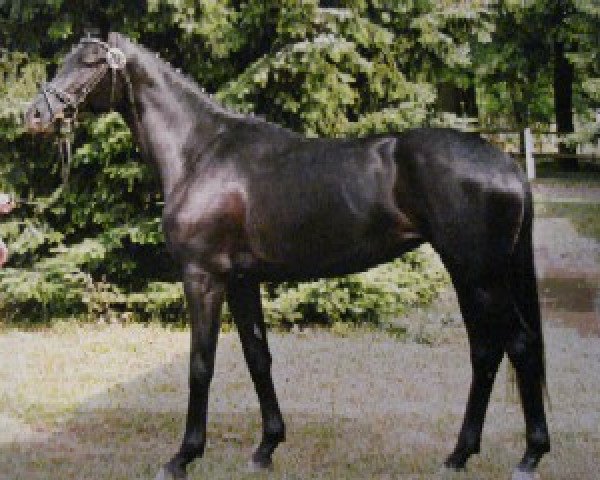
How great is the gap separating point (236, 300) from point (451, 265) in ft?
3.74

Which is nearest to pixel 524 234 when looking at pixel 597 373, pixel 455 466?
pixel 455 466

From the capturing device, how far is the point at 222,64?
340 inches

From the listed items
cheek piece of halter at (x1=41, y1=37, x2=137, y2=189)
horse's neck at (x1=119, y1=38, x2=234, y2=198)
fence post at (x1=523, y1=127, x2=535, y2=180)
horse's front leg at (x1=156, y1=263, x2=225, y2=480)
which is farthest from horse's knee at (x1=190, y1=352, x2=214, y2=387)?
fence post at (x1=523, y1=127, x2=535, y2=180)

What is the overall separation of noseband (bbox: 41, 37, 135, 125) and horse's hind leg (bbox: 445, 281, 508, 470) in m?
1.95

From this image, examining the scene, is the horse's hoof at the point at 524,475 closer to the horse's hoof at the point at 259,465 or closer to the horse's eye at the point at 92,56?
the horse's hoof at the point at 259,465

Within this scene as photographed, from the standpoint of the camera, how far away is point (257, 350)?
4465mm

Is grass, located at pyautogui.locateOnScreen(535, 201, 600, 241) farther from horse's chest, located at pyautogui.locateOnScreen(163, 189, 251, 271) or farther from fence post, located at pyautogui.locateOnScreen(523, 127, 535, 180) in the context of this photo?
horse's chest, located at pyautogui.locateOnScreen(163, 189, 251, 271)

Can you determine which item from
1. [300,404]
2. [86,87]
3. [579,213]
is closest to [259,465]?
[300,404]

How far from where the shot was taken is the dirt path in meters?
4.55

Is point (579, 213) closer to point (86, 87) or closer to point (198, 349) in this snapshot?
point (198, 349)

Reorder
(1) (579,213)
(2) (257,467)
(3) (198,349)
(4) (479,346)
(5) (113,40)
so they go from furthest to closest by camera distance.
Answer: (1) (579,213)
(2) (257,467)
(5) (113,40)
(3) (198,349)
(4) (479,346)

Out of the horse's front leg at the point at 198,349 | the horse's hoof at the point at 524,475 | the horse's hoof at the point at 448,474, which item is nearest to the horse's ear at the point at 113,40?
the horse's front leg at the point at 198,349

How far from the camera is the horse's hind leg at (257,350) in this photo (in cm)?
445

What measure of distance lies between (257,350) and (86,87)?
5.14ft
